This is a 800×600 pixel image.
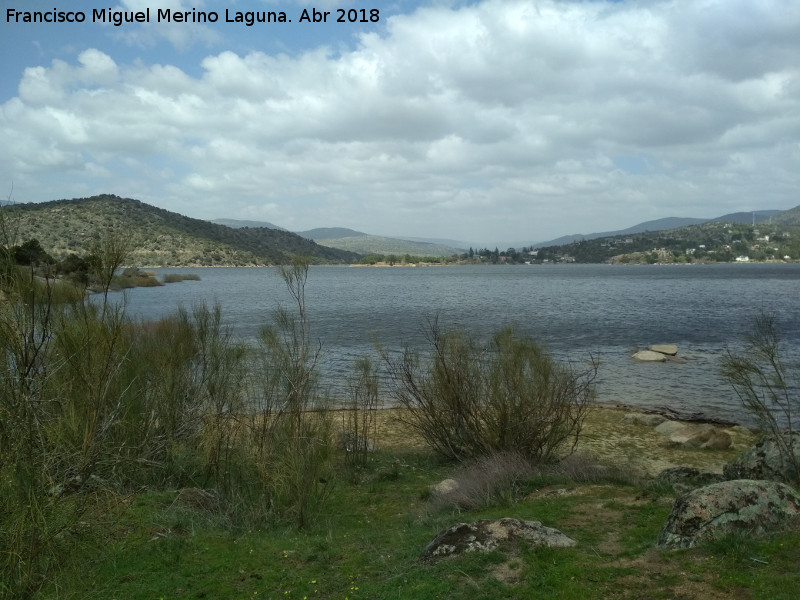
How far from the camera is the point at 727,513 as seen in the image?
7.67m

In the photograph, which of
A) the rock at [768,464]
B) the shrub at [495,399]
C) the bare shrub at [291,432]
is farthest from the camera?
the shrub at [495,399]

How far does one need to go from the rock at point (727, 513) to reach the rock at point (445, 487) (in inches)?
201

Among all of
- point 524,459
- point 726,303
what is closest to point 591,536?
point 524,459

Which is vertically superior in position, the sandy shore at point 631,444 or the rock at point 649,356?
the rock at point 649,356

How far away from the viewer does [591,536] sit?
28.4ft

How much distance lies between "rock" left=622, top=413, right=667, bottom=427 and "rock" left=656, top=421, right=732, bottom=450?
4.37 ft

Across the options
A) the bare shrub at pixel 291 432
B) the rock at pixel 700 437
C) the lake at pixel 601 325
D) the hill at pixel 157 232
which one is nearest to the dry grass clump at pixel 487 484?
the bare shrub at pixel 291 432

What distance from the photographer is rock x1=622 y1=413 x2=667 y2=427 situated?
20.9m

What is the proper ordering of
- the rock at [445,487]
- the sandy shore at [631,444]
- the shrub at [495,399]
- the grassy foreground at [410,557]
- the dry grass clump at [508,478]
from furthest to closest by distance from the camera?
the sandy shore at [631,444], the shrub at [495,399], the rock at [445,487], the dry grass clump at [508,478], the grassy foreground at [410,557]

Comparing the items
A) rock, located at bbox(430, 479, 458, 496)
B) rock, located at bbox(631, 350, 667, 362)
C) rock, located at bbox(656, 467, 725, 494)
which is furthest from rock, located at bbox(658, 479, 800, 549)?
rock, located at bbox(631, 350, 667, 362)

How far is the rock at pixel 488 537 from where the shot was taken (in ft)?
25.6

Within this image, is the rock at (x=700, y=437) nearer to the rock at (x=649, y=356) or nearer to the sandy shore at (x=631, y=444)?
the sandy shore at (x=631, y=444)

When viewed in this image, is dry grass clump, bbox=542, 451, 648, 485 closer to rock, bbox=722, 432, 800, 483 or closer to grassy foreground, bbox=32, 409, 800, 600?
grassy foreground, bbox=32, 409, 800, 600

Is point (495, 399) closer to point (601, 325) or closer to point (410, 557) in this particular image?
point (410, 557)
